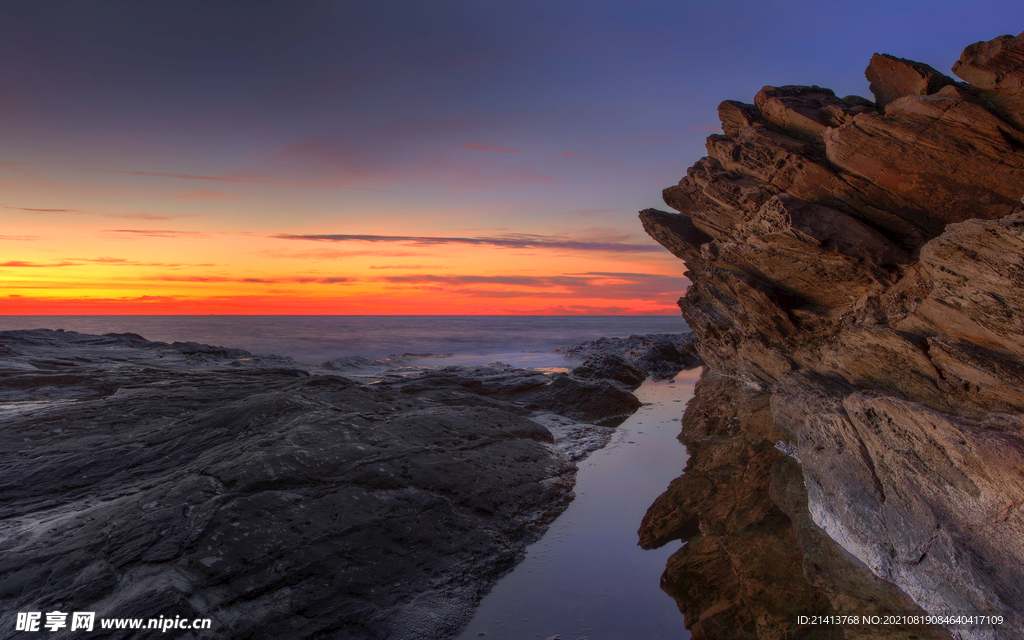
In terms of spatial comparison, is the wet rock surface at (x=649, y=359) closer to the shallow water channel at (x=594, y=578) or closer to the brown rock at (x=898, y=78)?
the shallow water channel at (x=594, y=578)

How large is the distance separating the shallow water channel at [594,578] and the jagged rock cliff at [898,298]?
0.76 metres

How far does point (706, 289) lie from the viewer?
17.4 metres

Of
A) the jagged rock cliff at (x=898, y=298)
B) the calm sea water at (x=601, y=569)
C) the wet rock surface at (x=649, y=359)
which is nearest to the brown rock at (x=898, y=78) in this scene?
the jagged rock cliff at (x=898, y=298)

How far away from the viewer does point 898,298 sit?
990 cm

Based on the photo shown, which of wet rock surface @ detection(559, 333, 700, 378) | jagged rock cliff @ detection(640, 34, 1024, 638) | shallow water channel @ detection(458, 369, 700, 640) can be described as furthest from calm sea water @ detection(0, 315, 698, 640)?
wet rock surface @ detection(559, 333, 700, 378)

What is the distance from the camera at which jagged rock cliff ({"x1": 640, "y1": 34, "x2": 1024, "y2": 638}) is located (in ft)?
18.1

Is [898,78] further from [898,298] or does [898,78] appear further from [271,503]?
[271,503]

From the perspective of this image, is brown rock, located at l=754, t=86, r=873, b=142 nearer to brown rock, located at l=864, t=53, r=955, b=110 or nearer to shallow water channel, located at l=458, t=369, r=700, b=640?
brown rock, located at l=864, t=53, r=955, b=110

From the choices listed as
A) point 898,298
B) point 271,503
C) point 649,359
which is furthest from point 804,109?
point 649,359

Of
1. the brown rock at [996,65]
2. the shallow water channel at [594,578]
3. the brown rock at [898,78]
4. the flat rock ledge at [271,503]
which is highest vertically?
the brown rock at [898,78]

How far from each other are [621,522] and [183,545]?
19.6ft

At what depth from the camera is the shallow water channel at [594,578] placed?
5211 millimetres

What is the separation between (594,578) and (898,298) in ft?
28.2

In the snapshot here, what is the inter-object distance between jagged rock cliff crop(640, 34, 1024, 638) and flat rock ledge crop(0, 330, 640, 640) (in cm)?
324
